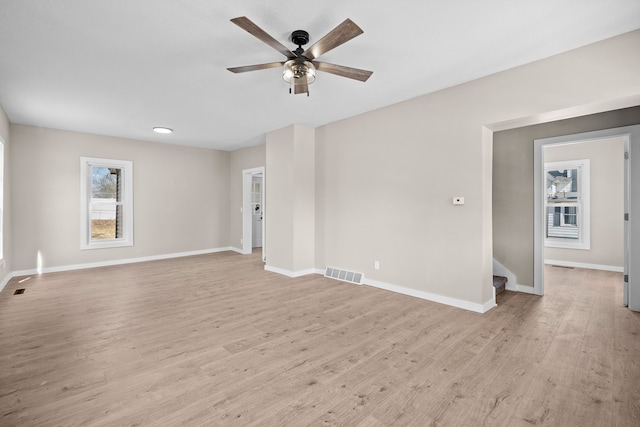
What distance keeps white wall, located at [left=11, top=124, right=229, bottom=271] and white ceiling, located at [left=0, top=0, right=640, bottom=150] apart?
1.40 meters

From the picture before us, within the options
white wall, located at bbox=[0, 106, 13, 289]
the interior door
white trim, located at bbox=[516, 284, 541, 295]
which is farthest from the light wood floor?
the interior door

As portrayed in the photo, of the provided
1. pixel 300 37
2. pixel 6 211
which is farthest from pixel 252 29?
pixel 6 211

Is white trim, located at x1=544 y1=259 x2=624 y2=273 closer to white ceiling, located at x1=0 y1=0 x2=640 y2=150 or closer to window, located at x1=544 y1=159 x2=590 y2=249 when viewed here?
window, located at x1=544 y1=159 x2=590 y2=249

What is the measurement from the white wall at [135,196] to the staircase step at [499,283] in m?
6.10

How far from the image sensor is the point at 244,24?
1843 mm

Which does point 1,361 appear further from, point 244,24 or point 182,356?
point 244,24

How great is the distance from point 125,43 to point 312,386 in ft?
10.2

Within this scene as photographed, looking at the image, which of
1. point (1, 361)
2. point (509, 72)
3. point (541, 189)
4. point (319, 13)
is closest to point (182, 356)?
point (1, 361)

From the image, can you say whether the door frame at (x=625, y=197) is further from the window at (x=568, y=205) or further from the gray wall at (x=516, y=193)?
the window at (x=568, y=205)

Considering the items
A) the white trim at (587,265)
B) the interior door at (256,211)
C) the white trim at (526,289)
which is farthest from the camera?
the interior door at (256,211)

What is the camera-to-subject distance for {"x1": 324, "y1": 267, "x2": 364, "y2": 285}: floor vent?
14.8 feet

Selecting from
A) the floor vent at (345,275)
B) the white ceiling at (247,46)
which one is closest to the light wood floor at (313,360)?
the floor vent at (345,275)

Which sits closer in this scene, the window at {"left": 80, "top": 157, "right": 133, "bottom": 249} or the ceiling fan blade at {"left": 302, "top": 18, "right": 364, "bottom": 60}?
the ceiling fan blade at {"left": 302, "top": 18, "right": 364, "bottom": 60}

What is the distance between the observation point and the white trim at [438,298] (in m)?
3.34
